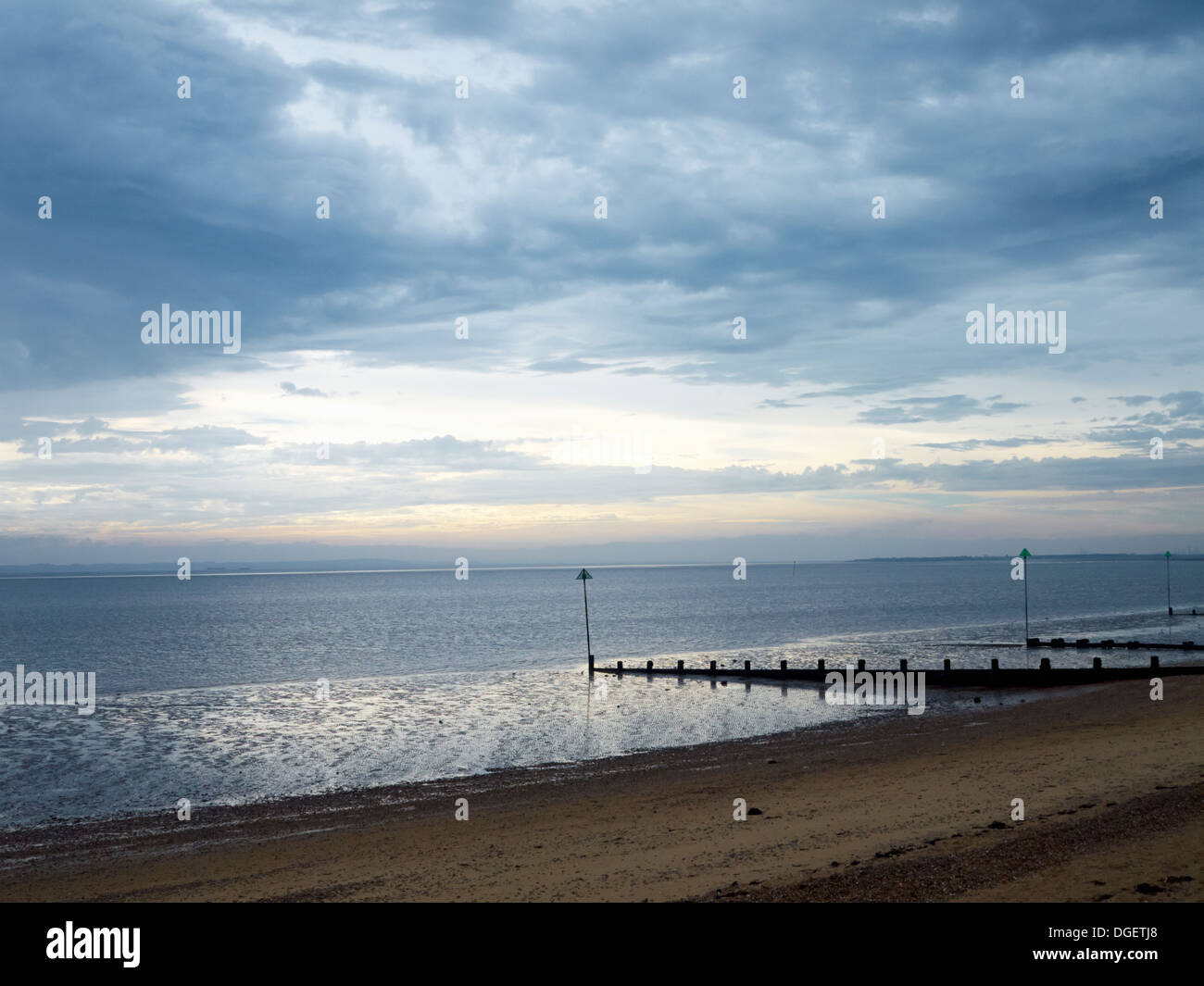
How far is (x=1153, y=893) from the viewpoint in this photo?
8.86m

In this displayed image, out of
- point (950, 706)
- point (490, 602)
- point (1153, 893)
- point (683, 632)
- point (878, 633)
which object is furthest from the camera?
point (490, 602)

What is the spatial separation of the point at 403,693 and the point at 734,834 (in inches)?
1397

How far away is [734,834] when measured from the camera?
47.7ft

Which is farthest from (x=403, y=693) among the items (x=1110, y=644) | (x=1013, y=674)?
(x=1110, y=644)

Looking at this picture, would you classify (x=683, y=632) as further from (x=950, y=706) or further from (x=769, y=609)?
(x=950, y=706)

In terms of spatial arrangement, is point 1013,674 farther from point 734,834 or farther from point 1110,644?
point 734,834

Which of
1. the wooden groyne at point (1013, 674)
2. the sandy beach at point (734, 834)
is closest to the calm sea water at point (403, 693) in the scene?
the wooden groyne at point (1013, 674)

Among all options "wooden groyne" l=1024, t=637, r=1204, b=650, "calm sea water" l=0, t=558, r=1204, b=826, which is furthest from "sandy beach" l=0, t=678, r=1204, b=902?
"wooden groyne" l=1024, t=637, r=1204, b=650

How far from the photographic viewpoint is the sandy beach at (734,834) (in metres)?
10.7

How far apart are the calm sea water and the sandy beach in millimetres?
4786

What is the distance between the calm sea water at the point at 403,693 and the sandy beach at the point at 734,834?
15.7 feet

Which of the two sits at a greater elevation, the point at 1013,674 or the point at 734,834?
the point at 734,834
